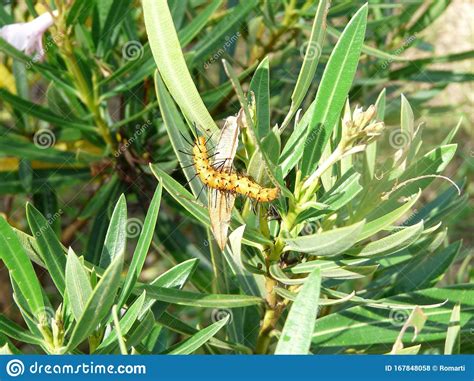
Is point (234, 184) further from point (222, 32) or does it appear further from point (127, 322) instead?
point (222, 32)

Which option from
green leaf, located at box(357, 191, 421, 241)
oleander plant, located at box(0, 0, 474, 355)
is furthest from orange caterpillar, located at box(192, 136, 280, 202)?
green leaf, located at box(357, 191, 421, 241)

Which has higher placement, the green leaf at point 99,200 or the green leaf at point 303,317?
the green leaf at point 99,200

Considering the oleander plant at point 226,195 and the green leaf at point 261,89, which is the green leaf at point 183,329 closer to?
the oleander plant at point 226,195

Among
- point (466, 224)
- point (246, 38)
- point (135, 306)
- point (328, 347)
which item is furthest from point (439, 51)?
point (135, 306)

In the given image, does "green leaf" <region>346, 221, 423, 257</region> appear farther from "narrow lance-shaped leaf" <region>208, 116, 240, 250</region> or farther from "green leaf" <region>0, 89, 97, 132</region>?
"green leaf" <region>0, 89, 97, 132</region>

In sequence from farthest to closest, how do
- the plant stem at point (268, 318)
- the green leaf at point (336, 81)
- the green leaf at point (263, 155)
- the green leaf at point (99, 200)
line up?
the green leaf at point (99, 200) < the plant stem at point (268, 318) < the green leaf at point (336, 81) < the green leaf at point (263, 155)

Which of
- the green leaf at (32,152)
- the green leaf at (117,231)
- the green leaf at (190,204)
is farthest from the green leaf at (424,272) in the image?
the green leaf at (32,152)
